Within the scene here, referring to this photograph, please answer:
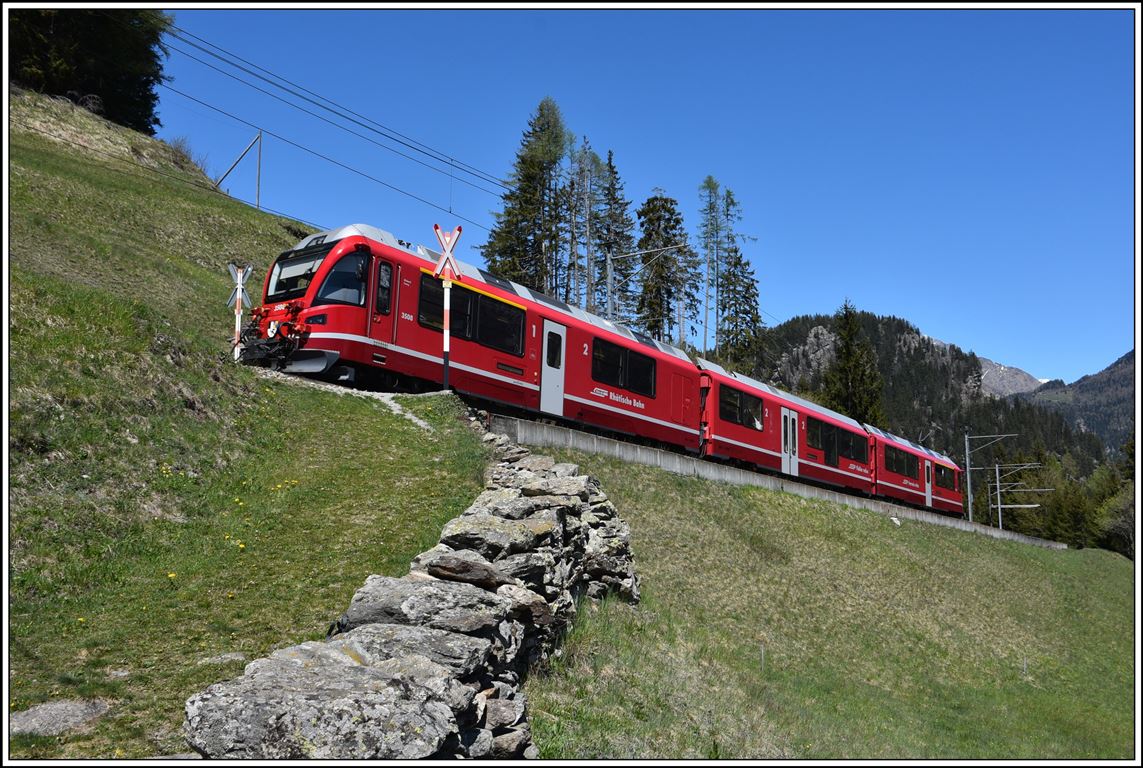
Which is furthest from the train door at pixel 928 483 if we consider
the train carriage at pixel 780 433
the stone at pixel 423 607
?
the stone at pixel 423 607

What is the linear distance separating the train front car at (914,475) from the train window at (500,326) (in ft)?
78.8

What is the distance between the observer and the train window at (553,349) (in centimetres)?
2273

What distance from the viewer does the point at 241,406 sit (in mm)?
15820

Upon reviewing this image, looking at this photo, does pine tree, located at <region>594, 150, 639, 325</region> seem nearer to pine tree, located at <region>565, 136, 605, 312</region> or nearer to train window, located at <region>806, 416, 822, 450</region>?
pine tree, located at <region>565, 136, 605, 312</region>

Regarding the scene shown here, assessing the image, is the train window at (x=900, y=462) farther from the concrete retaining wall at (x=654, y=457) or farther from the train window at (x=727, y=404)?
the train window at (x=727, y=404)

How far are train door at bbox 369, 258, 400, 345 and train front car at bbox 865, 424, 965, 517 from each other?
91.5 ft

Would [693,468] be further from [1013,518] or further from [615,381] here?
[1013,518]

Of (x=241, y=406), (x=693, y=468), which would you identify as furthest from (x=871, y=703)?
(x=241, y=406)

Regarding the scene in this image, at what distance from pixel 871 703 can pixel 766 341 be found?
68.9 meters

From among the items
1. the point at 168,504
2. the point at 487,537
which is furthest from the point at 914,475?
the point at 168,504

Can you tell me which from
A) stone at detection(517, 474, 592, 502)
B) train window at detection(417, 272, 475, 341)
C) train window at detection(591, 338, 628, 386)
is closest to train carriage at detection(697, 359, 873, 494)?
train window at detection(591, 338, 628, 386)

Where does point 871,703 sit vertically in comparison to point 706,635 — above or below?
below

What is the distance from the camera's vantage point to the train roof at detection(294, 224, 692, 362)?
764 inches

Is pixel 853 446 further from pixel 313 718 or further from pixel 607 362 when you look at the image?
pixel 313 718
